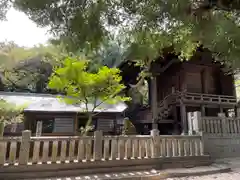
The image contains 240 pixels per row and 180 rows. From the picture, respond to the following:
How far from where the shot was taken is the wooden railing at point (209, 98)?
12703mm

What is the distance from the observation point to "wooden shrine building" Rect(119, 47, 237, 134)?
41.9 feet

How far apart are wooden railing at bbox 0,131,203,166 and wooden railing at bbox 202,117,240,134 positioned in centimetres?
138

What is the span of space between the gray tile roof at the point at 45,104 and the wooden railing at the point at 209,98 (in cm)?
460

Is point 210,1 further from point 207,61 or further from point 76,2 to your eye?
point 207,61

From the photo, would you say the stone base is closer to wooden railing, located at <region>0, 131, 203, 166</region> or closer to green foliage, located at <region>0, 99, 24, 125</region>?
wooden railing, located at <region>0, 131, 203, 166</region>

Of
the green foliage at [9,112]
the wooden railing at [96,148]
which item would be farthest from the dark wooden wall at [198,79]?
the green foliage at [9,112]

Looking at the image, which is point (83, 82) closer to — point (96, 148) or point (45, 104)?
point (96, 148)

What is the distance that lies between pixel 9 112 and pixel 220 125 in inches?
405

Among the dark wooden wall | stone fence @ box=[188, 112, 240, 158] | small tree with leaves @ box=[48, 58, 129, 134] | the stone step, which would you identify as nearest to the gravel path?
the stone step

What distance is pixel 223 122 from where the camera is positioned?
28.7 feet

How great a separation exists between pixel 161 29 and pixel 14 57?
18.8 meters

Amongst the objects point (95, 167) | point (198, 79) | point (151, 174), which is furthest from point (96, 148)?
point (198, 79)

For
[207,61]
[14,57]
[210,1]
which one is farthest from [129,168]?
[14,57]

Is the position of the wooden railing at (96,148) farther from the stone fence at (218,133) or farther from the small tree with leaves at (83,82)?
the small tree with leaves at (83,82)
